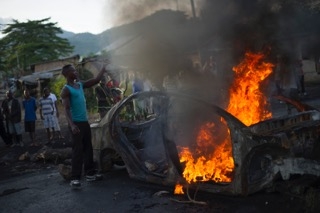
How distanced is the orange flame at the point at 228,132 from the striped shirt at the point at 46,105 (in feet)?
24.1

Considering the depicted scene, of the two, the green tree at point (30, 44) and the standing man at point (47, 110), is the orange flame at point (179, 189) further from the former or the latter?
the green tree at point (30, 44)

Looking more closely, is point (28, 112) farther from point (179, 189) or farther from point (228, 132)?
point (228, 132)

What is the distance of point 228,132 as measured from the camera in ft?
17.1

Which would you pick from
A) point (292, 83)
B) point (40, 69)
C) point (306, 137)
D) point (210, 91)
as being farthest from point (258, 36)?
point (40, 69)

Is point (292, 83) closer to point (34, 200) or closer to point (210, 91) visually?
point (210, 91)

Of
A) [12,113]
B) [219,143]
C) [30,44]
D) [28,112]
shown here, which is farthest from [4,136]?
[30,44]

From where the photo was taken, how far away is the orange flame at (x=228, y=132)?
507 centimetres

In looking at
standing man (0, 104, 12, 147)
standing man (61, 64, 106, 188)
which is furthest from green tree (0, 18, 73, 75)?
standing man (61, 64, 106, 188)

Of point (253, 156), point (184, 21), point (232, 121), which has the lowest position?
point (253, 156)

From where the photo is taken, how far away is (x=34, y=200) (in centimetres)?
607

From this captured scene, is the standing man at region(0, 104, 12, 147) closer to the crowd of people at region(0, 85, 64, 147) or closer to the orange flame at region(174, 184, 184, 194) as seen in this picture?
the crowd of people at region(0, 85, 64, 147)

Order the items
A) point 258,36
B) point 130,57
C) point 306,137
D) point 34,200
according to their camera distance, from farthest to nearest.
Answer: point 130,57
point 258,36
point 34,200
point 306,137

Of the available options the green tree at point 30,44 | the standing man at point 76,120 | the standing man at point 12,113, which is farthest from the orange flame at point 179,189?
the green tree at point 30,44

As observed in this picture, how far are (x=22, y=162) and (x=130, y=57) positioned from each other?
3.94 meters
